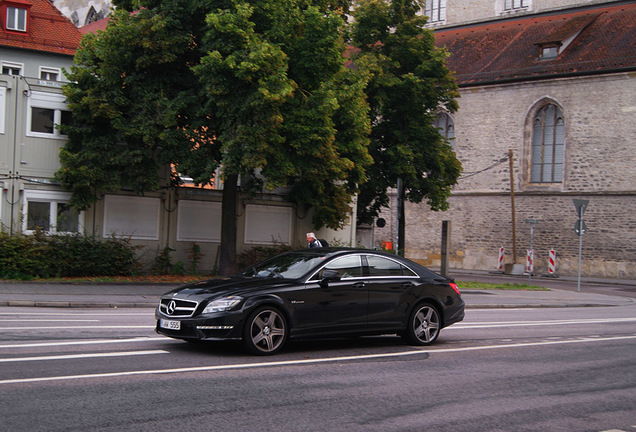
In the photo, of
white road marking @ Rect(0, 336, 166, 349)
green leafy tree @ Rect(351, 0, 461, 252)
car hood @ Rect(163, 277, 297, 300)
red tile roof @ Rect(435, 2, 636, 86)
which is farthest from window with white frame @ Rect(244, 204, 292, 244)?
red tile roof @ Rect(435, 2, 636, 86)

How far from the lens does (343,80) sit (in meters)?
24.8

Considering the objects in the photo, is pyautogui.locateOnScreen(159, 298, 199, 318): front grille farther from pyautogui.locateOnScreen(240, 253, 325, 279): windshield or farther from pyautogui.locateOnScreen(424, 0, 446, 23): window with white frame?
pyautogui.locateOnScreen(424, 0, 446, 23): window with white frame

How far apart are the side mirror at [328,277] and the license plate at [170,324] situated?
200cm

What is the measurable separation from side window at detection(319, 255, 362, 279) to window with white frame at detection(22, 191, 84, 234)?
591 inches

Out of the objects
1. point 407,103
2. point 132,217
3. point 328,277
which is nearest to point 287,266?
point 328,277

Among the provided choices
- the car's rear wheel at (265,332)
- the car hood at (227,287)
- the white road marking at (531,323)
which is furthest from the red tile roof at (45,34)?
the car's rear wheel at (265,332)

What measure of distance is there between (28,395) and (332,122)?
1732cm

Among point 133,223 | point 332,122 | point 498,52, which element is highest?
point 498,52

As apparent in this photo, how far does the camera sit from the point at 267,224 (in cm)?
2822

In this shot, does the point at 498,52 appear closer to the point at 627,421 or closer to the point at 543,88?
the point at 543,88

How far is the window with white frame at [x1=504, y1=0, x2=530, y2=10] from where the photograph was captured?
51531 mm

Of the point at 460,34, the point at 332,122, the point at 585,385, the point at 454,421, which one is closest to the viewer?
the point at 454,421

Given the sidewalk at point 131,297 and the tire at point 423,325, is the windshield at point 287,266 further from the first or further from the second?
the sidewalk at point 131,297

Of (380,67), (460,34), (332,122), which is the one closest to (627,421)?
(332,122)
